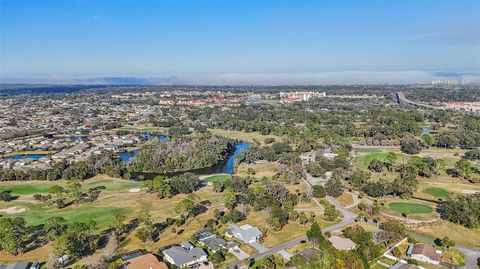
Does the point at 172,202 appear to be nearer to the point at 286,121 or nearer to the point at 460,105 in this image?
the point at 286,121

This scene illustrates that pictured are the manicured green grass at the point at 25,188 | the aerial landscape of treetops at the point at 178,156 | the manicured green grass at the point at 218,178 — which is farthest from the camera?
the aerial landscape of treetops at the point at 178,156

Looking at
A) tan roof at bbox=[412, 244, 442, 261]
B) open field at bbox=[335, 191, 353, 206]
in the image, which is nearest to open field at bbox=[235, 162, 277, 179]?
open field at bbox=[335, 191, 353, 206]

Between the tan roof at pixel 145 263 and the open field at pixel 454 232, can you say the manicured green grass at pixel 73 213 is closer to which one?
the tan roof at pixel 145 263

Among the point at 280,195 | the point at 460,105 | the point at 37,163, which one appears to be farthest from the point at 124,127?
the point at 460,105

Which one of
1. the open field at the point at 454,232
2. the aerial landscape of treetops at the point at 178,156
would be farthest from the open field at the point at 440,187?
the aerial landscape of treetops at the point at 178,156

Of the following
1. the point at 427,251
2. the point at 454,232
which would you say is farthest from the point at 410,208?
the point at 427,251

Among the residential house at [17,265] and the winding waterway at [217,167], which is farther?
the winding waterway at [217,167]

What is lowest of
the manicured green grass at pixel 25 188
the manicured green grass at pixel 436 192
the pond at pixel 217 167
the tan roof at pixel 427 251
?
the pond at pixel 217 167
